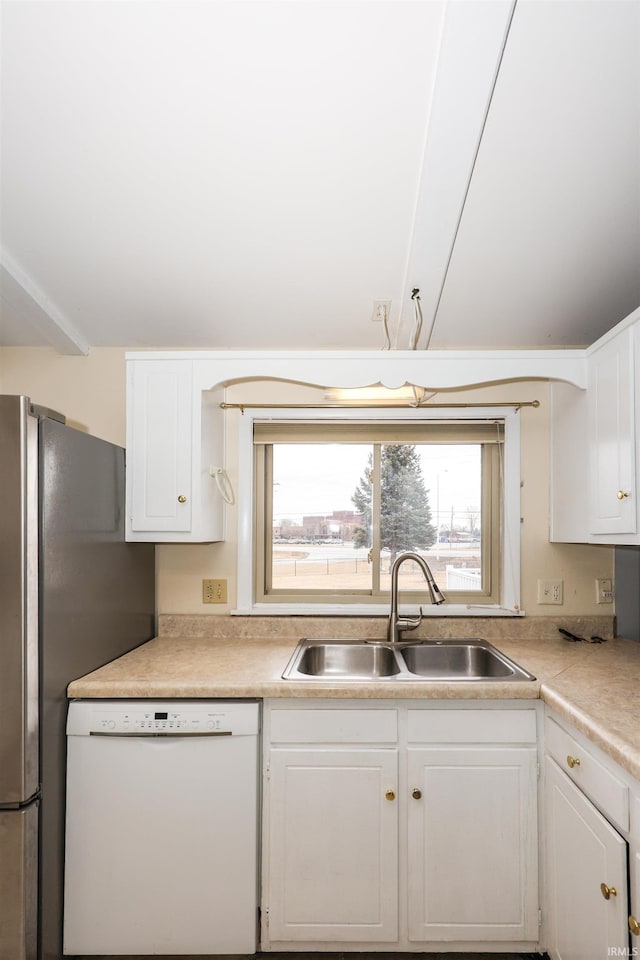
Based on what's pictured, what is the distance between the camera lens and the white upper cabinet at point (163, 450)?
2.32 m

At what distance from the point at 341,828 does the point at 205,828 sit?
0.44 metres

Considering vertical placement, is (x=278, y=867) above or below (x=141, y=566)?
below

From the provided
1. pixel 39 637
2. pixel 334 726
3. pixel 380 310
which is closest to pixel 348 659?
pixel 334 726

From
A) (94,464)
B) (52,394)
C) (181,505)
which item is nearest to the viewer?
(94,464)

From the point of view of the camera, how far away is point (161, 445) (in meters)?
2.32

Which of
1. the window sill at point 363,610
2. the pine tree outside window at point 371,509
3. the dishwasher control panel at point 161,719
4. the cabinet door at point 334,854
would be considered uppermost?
the pine tree outside window at point 371,509

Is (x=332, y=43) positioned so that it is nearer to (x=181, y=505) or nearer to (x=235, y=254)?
(x=235, y=254)

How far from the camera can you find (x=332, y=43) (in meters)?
1.10

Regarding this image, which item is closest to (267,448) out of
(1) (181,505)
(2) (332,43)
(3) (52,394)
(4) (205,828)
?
(1) (181,505)

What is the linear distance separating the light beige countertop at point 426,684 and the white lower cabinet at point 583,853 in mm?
100

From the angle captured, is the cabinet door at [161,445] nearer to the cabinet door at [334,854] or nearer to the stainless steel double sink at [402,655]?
the stainless steel double sink at [402,655]

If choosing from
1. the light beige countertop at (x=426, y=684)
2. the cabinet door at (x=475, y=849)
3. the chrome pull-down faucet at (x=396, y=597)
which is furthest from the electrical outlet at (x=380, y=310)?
the cabinet door at (x=475, y=849)

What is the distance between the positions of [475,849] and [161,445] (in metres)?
1.79

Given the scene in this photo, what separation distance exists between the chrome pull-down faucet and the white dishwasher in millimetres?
801
